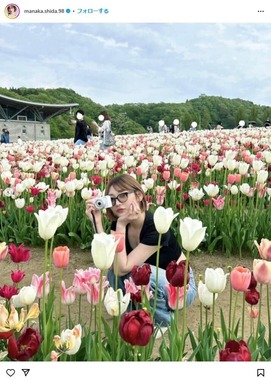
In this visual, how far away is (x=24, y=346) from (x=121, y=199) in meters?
1.43

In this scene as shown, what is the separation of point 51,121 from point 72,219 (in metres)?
29.6

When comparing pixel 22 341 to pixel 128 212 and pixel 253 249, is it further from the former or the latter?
pixel 253 249

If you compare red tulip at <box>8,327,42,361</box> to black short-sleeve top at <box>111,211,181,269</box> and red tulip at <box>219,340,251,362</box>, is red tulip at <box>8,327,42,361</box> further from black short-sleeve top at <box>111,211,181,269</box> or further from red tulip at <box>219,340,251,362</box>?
black short-sleeve top at <box>111,211,181,269</box>

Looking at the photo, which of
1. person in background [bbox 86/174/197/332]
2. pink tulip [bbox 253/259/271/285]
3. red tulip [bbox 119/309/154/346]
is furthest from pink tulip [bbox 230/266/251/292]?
person in background [bbox 86/174/197/332]

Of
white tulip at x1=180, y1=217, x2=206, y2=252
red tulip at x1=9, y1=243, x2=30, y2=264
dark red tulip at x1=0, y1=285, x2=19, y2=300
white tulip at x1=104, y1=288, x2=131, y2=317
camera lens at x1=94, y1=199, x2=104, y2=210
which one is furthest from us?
camera lens at x1=94, y1=199, x2=104, y2=210

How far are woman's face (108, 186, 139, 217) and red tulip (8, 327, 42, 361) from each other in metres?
1.36

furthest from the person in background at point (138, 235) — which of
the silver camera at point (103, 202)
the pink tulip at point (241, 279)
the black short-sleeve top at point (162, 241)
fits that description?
the pink tulip at point (241, 279)

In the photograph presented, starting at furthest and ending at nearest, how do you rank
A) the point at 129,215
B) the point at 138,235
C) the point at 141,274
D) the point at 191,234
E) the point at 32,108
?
the point at 32,108
the point at 138,235
the point at 129,215
the point at 141,274
the point at 191,234

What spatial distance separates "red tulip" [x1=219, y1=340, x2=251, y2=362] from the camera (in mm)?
1275
